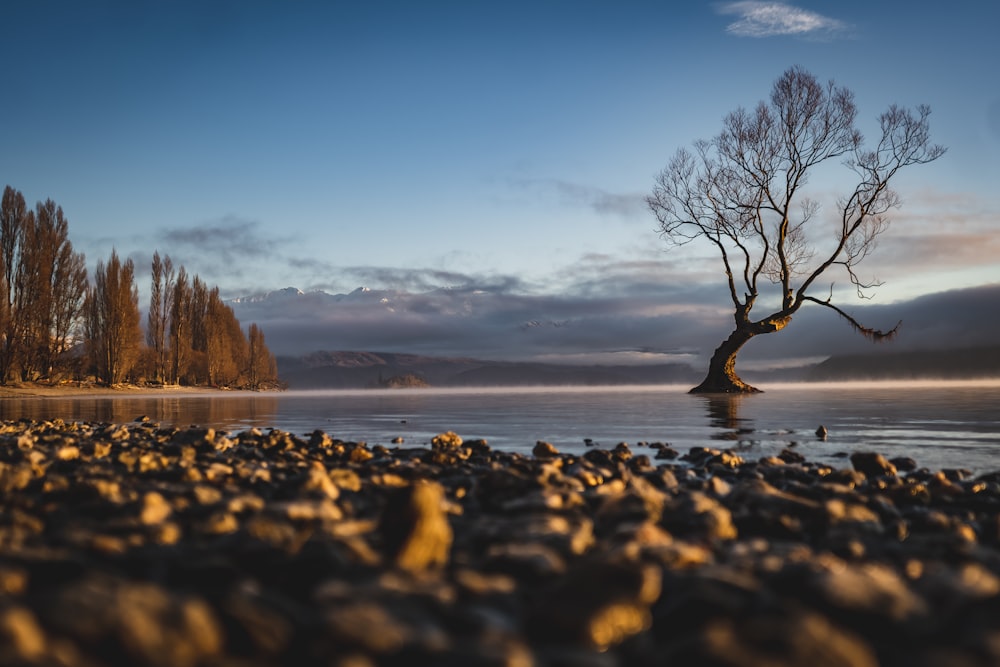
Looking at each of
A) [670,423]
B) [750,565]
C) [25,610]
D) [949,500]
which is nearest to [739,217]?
[670,423]

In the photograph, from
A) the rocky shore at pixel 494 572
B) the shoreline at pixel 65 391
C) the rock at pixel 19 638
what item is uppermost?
the rock at pixel 19 638

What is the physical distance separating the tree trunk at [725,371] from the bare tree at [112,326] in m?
39.7

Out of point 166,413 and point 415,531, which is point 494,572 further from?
point 166,413

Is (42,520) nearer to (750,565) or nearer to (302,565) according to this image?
(302,565)

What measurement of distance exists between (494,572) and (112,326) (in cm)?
4927

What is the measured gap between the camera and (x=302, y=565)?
211 cm

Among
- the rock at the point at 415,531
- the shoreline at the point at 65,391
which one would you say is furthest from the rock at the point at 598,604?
the shoreline at the point at 65,391

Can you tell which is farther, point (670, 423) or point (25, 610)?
point (670, 423)

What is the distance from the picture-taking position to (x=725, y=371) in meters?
21.5

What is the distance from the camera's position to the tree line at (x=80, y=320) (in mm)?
38344

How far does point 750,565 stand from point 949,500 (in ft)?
7.88

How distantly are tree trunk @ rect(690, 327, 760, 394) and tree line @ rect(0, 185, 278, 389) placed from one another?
3869cm

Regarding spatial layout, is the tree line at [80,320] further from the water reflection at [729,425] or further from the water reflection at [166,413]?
the water reflection at [729,425]

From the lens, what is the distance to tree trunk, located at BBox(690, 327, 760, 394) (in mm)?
21094
